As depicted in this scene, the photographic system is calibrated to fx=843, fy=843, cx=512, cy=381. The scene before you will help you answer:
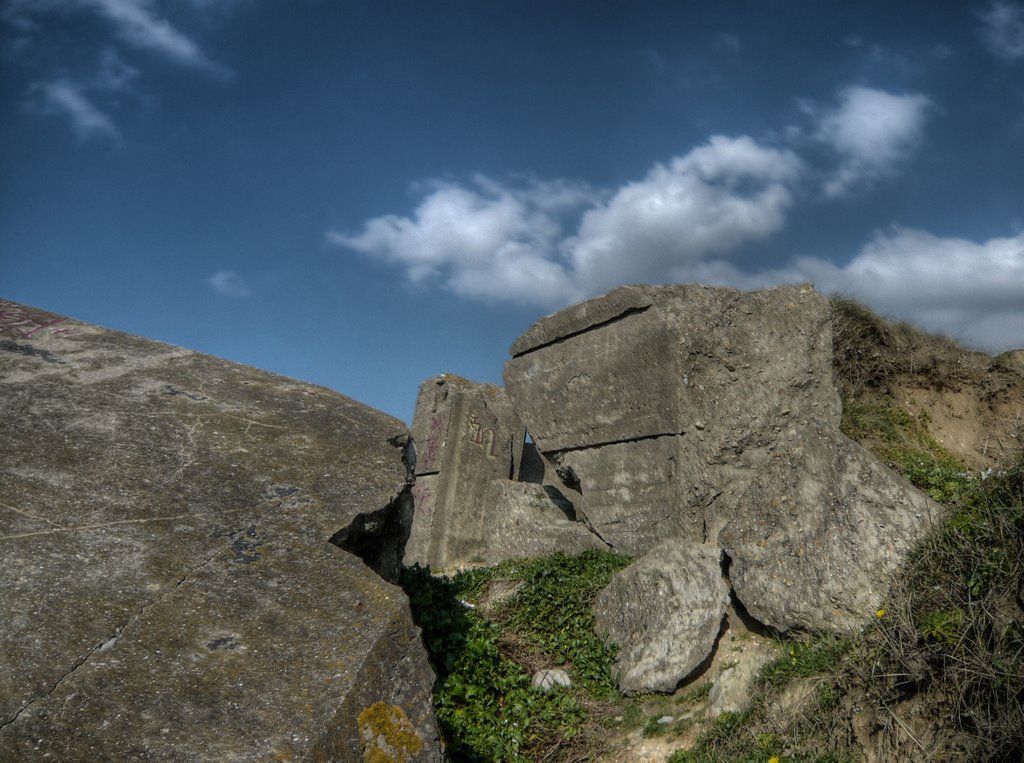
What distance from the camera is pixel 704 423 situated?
20.3 ft

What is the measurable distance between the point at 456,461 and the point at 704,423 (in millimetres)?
4167

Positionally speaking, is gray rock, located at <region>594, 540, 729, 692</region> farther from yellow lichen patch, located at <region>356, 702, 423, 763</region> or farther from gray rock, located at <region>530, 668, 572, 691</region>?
yellow lichen patch, located at <region>356, 702, 423, 763</region>

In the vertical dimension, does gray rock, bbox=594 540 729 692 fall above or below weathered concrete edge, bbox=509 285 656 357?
below

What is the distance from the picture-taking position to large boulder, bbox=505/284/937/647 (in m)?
4.89

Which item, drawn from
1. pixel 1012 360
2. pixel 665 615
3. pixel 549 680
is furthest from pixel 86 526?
pixel 1012 360

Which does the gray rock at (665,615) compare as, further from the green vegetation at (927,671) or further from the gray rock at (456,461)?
the gray rock at (456,461)

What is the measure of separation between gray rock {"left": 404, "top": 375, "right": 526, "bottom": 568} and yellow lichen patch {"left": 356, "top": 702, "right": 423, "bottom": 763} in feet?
23.3

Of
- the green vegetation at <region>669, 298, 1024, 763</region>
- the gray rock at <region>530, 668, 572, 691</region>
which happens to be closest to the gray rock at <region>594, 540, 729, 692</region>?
the gray rock at <region>530, 668, 572, 691</region>

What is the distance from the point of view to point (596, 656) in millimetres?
5145

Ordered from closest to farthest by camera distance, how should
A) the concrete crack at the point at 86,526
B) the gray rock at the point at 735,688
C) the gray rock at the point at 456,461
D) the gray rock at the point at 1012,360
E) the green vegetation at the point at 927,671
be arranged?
1. the concrete crack at the point at 86,526
2. the green vegetation at the point at 927,671
3. the gray rock at the point at 735,688
4. the gray rock at the point at 1012,360
5. the gray rock at the point at 456,461

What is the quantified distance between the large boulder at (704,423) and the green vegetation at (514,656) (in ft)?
2.42

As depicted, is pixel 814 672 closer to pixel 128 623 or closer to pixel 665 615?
pixel 665 615

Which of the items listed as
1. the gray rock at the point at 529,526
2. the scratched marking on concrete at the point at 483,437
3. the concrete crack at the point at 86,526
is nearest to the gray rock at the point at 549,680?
the gray rock at the point at 529,526

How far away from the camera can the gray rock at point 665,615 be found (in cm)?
485
